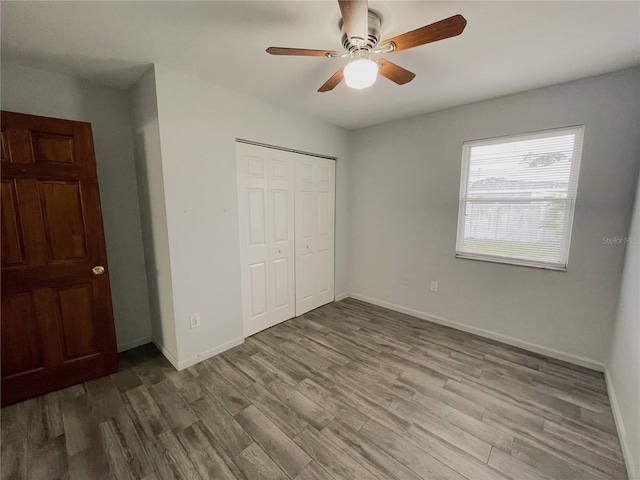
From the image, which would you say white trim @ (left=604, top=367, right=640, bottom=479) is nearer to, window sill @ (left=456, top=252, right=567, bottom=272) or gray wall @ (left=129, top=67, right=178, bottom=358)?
window sill @ (left=456, top=252, right=567, bottom=272)

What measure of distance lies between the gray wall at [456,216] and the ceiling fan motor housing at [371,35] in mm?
1723

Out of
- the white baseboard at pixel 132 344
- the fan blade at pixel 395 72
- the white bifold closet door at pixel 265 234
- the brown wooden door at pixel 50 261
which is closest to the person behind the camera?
the fan blade at pixel 395 72

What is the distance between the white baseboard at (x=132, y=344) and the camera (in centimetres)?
254

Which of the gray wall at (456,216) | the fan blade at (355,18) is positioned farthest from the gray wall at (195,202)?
the gray wall at (456,216)

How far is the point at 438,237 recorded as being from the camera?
10.1 feet

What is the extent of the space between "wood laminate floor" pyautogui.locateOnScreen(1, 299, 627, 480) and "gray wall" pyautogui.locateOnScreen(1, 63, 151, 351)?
0.42 meters

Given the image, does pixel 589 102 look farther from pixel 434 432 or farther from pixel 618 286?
pixel 434 432

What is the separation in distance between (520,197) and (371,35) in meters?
2.10

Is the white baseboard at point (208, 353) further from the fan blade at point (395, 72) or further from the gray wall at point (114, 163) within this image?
the fan blade at point (395, 72)

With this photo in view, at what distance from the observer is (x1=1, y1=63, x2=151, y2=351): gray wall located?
6.65ft

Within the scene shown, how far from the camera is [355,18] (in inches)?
45.7

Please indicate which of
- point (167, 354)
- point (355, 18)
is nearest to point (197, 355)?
point (167, 354)

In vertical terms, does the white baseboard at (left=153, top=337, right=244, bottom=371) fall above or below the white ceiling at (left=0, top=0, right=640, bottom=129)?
below

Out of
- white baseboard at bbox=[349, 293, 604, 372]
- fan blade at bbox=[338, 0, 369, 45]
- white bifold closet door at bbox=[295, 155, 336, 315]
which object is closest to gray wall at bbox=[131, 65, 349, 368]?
white bifold closet door at bbox=[295, 155, 336, 315]
